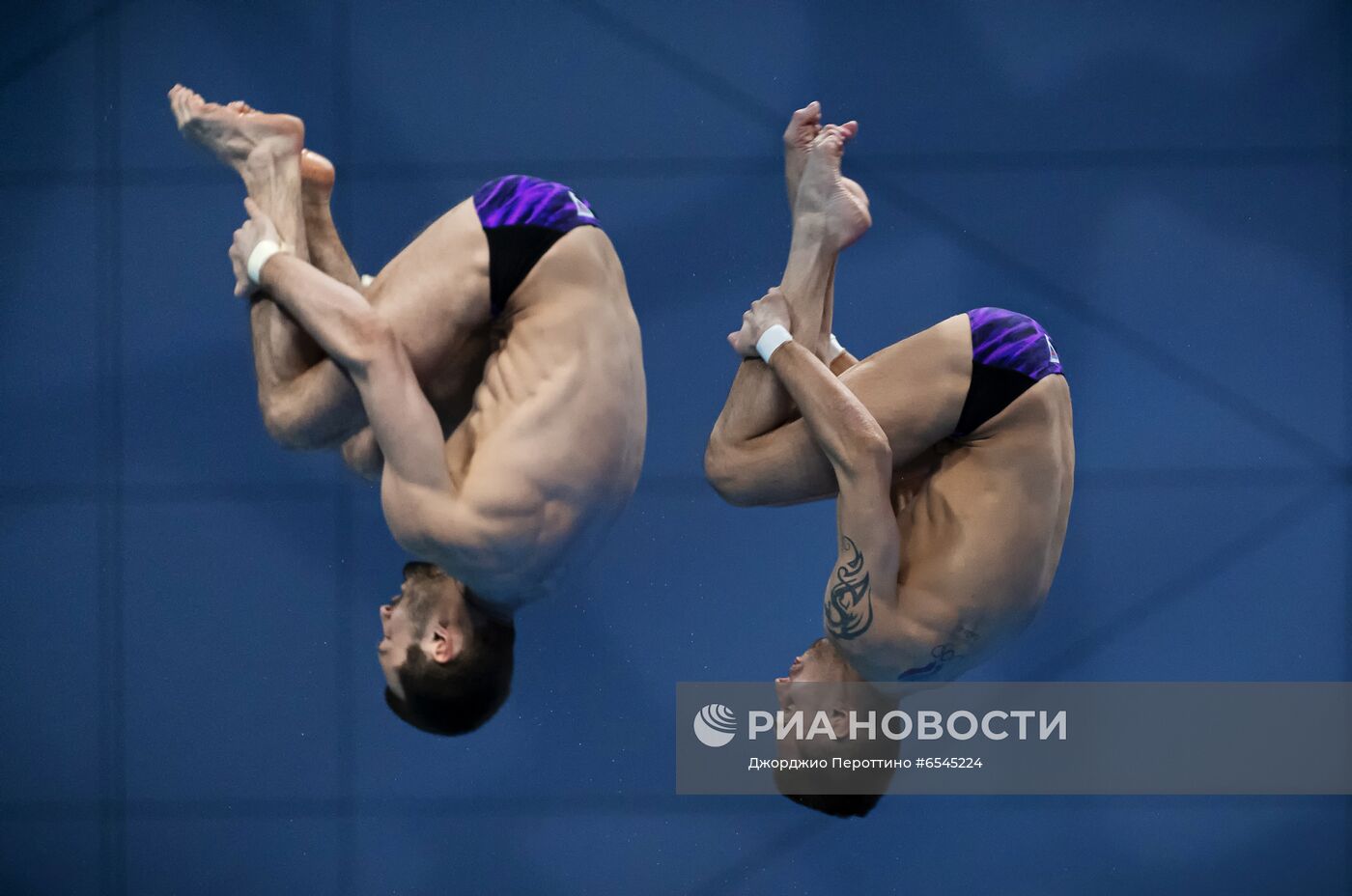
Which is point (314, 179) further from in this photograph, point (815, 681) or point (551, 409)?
point (815, 681)

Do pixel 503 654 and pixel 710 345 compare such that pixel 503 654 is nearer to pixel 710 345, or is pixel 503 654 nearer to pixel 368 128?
pixel 710 345

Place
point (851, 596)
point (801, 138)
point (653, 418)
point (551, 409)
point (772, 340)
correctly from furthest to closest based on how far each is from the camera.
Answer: point (653, 418) → point (801, 138) → point (772, 340) → point (851, 596) → point (551, 409)

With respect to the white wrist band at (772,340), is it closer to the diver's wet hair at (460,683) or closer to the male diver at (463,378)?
the male diver at (463,378)

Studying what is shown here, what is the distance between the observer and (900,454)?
124 inches

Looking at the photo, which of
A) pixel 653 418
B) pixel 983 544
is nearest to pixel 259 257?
pixel 983 544

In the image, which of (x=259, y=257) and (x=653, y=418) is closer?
(x=259, y=257)

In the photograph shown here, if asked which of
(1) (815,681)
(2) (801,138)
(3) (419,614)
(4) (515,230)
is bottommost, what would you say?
(1) (815,681)

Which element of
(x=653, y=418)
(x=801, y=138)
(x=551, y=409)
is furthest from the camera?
(x=653, y=418)

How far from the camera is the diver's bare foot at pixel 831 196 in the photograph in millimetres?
3174

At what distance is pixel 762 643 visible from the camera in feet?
16.6

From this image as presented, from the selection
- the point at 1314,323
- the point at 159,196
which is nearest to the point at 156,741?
the point at 159,196

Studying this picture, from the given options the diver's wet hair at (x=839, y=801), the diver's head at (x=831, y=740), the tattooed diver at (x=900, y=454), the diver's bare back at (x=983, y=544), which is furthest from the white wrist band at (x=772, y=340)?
the diver's wet hair at (x=839, y=801)

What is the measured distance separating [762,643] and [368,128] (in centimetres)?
223

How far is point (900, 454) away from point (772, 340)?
14.5 inches
